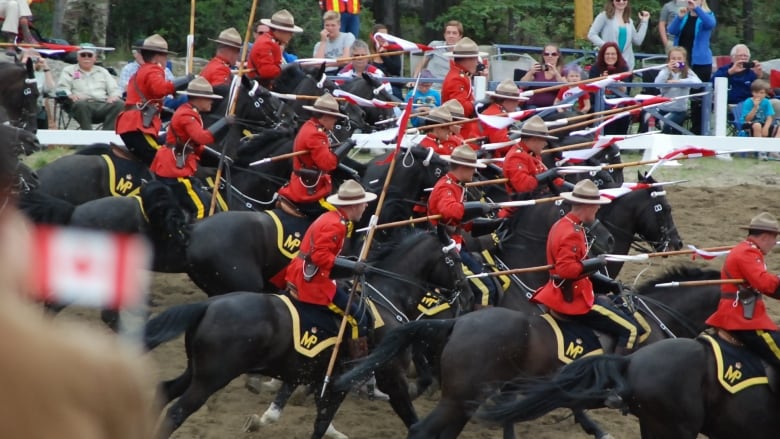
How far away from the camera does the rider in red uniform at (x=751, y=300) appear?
8.06 m

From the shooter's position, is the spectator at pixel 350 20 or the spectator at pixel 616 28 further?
the spectator at pixel 350 20

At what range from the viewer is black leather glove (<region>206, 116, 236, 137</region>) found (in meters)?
11.9

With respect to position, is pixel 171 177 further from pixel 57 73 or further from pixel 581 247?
pixel 57 73

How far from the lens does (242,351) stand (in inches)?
323

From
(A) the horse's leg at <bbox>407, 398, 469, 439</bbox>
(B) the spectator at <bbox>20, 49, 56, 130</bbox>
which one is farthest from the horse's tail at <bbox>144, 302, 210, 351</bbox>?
(B) the spectator at <bbox>20, 49, 56, 130</bbox>

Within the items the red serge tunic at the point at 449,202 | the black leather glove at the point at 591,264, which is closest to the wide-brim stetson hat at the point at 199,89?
the red serge tunic at the point at 449,202

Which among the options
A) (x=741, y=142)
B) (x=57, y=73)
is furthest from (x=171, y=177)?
(x=741, y=142)

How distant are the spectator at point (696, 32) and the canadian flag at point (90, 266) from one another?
16.9m

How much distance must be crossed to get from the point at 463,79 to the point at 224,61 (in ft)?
8.46

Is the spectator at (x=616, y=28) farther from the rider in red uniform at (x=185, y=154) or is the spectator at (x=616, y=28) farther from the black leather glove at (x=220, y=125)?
the rider in red uniform at (x=185, y=154)

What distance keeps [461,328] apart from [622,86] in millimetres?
9596

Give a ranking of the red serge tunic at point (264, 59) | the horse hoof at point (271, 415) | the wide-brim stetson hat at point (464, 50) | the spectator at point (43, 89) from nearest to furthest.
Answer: the horse hoof at point (271, 415) < the wide-brim stetson hat at point (464, 50) < the red serge tunic at point (264, 59) < the spectator at point (43, 89)

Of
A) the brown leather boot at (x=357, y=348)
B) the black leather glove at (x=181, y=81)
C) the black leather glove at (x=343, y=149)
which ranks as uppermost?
the black leather glove at (x=181, y=81)

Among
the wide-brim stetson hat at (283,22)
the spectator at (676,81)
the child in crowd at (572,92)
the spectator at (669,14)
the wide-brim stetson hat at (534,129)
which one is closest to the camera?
the wide-brim stetson hat at (534,129)
